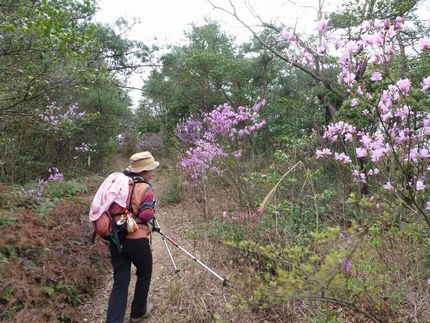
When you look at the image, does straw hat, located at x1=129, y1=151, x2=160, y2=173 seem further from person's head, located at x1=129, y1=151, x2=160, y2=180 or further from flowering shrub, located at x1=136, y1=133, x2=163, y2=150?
flowering shrub, located at x1=136, y1=133, x2=163, y2=150

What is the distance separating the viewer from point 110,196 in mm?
3033

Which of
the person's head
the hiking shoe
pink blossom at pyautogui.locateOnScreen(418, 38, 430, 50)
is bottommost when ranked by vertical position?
the hiking shoe

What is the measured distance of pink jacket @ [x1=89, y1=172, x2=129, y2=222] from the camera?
9.93 ft

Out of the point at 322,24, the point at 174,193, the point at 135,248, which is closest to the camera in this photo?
the point at 322,24

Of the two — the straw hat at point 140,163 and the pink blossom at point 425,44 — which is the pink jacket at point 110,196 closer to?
the straw hat at point 140,163

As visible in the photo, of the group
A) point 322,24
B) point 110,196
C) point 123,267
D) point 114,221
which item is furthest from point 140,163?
point 322,24

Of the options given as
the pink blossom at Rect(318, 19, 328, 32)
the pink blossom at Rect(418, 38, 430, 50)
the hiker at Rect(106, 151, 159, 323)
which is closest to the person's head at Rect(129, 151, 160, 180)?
the hiker at Rect(106, 151, 159, 323)

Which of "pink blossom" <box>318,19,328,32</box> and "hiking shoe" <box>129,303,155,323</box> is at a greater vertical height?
"pink blossom" <box>318,19,328,32</box>

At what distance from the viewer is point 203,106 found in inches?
589

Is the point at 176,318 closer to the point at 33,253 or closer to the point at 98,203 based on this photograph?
the point at 98,203

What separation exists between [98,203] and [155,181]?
10863 mm

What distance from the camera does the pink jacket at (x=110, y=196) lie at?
119 inches

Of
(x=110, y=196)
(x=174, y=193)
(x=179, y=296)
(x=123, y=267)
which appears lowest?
(x=179, y=296)

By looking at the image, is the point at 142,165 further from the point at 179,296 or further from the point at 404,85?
the point at 404,85
